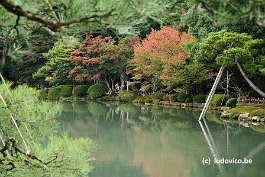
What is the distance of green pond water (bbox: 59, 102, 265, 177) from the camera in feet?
22.5

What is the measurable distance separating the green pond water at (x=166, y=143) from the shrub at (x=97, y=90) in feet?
16.7

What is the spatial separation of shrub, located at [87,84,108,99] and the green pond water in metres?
5.10

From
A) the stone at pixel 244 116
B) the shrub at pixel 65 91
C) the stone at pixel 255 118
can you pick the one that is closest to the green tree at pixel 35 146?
the stone at pixel 255 118

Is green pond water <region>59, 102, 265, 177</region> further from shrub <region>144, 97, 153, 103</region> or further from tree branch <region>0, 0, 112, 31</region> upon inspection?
tree branch <region>0, 0, 112, 31</region>

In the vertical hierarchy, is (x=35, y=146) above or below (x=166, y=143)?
above

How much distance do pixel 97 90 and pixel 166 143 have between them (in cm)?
1183

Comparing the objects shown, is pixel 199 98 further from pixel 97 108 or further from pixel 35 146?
pixel 35 146

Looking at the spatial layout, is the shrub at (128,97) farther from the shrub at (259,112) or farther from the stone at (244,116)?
the shrub at (259,112)

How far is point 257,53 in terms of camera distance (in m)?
13.0

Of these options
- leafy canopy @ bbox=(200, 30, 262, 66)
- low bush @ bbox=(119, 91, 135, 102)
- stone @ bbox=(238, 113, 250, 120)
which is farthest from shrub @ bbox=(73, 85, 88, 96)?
stone @ bbox=(238, 113, 250, 120)

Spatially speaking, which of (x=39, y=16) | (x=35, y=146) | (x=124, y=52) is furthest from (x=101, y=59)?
(x=39, y=16)

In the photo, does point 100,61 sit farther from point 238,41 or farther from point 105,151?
point 105,151

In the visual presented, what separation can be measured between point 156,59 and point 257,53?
5225mm

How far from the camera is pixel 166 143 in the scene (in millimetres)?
9289
